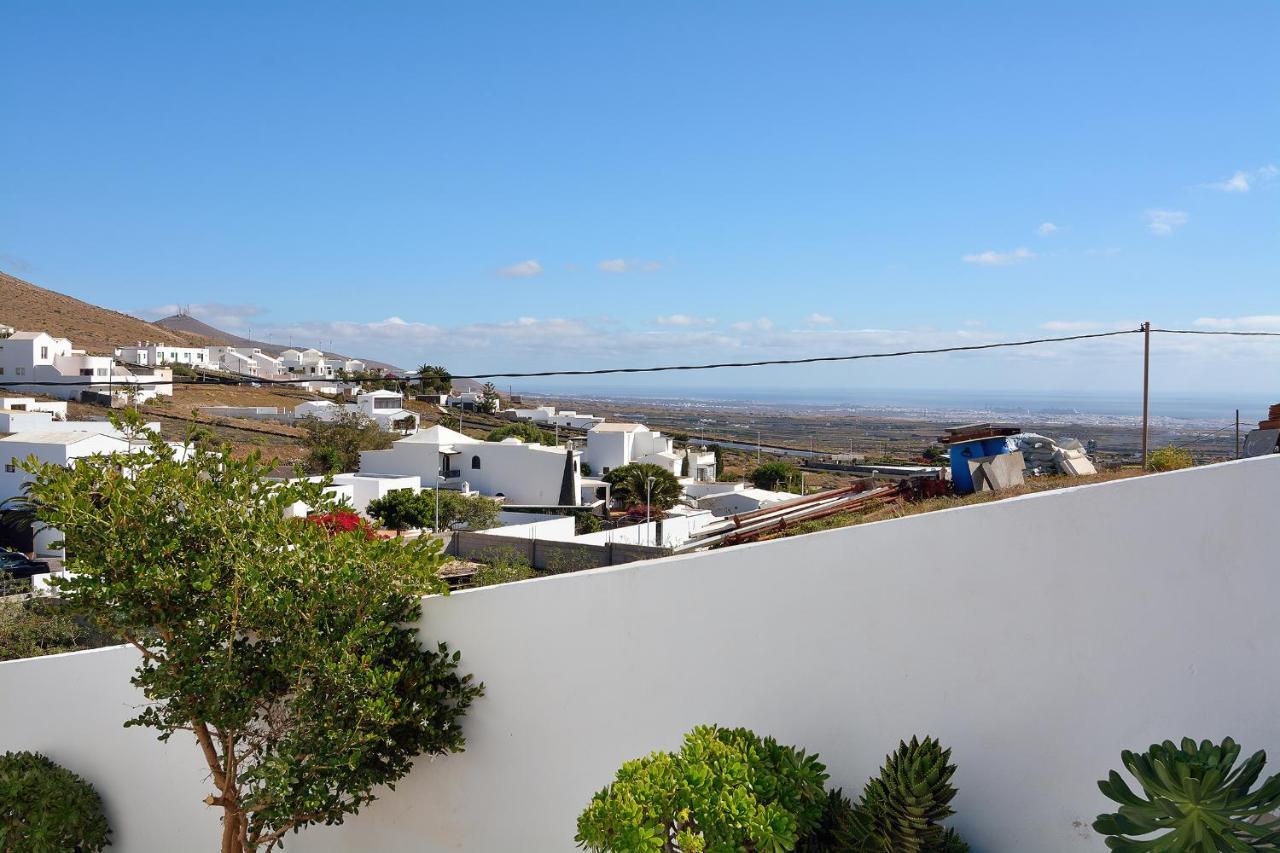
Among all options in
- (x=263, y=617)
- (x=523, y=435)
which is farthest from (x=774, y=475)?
(x=263, y=617)

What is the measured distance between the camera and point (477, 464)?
1590 inches

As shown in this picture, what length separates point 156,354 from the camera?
248ft

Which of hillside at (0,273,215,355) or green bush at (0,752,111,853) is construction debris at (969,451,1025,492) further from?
hillside at (0,273,215,355)

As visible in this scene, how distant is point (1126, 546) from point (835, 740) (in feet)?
5.49

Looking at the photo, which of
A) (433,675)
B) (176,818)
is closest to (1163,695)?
(433,675)

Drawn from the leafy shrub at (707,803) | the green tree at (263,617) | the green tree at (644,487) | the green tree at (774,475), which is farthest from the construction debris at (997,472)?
the green tree at (774,475)

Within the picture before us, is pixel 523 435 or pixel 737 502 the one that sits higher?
pixel 523 435

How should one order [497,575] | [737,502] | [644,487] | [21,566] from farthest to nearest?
1. [644,487]
2. [737,502]
3. [21,566]
4. [497,575]

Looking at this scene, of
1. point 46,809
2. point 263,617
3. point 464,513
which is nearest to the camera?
point 263,617

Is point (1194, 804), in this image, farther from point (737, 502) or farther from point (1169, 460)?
point (737, 502)

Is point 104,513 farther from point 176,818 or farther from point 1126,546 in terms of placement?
point 1126,546

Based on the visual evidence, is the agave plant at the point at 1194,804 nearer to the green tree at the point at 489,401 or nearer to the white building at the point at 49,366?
the white building at the point at 49,366

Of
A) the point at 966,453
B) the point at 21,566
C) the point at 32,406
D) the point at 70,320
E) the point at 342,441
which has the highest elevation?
the point at 70,320

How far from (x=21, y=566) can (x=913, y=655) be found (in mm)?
24953
